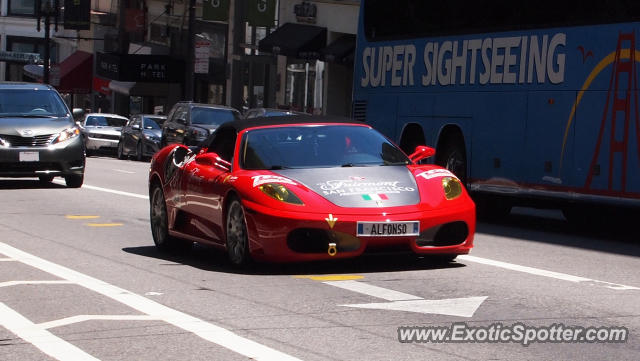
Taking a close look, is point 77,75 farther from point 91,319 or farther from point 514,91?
point 91,319

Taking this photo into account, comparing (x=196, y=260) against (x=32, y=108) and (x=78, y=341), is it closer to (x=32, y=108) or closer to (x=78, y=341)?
(x=78, y=341)

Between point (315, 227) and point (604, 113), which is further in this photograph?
point (604, 113)

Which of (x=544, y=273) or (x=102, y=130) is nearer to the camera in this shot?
(x=544, y=273)

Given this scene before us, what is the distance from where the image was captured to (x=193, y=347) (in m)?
6.99

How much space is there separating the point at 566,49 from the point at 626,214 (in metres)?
2.59

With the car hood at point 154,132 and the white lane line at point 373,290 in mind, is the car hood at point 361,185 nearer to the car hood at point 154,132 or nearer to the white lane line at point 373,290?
the white lane line at point 373,290

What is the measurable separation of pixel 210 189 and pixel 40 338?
4148 mm

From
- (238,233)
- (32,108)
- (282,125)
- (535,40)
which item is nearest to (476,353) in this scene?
(238,233)

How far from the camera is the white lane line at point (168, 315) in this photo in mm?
6848

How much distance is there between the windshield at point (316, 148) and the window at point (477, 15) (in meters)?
4.53

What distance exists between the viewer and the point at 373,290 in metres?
9.41

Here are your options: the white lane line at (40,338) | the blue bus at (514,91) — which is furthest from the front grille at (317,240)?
the blue bus at (514,91)

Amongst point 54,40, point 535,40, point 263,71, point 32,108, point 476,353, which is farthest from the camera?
point 54,40

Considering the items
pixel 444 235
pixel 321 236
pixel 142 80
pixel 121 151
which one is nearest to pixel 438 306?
pixel 321 236
